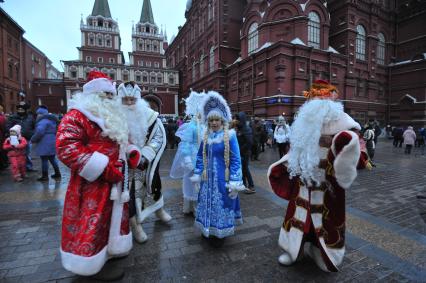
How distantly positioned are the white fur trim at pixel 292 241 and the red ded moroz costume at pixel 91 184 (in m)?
1.73

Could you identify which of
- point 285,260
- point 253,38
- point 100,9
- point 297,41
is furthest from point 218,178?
point 100,9

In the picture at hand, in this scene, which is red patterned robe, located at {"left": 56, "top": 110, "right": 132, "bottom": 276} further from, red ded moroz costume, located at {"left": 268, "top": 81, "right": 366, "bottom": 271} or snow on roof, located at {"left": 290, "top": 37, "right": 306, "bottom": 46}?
snow on roof, located at {"left": 290, "top": 37, "right": 306, "bottom": 46}

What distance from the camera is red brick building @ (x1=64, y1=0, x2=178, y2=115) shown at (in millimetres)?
43784

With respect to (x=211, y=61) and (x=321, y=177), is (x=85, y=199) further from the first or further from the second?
(x=211, y=61)

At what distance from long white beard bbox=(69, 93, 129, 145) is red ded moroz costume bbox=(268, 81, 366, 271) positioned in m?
1.83

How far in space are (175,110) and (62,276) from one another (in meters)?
45.8

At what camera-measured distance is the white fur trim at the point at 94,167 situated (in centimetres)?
208

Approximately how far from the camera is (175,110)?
4734 centimetres

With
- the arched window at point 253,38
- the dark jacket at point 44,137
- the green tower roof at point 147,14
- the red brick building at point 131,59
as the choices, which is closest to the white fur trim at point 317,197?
the dark jacket at point 44,137

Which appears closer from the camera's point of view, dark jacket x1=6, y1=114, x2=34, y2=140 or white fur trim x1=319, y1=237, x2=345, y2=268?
white fur trim x1=319, y1=237, x2=345, y2=268

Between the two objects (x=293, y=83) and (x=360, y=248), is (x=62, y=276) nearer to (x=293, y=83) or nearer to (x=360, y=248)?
(x=360, y=248)

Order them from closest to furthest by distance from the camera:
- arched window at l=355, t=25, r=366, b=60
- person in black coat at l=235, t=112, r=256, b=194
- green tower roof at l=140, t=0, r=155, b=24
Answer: person in black coat at l=235, t=112, r=256, b=194 → arched window at l=355, t=25, r=366, b=60 → green tower roof at l=140, t=0, r=155, b=24

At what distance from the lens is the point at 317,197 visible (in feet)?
8.17

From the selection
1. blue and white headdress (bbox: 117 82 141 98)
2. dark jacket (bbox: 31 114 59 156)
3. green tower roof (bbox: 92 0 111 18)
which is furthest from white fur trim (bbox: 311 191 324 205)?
green tower roof (bbox: 92 0 111 18)
